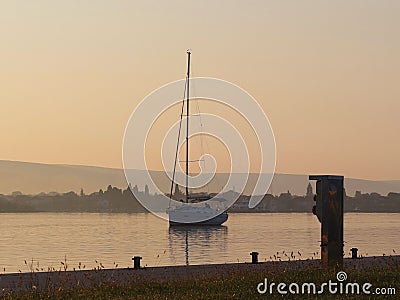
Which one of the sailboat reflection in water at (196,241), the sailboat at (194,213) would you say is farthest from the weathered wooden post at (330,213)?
the sailboat at (194,213)

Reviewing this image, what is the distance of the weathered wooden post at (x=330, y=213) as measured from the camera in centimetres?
2003

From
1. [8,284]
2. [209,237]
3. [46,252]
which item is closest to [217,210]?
[209,237]

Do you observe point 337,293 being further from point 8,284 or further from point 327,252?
point 8,284

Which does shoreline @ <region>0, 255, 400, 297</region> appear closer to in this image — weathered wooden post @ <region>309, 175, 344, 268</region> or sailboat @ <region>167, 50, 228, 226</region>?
weathered wooden post @ <region>309, 175, 344, 268</region>

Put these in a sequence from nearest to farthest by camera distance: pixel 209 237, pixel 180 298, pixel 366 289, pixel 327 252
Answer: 1. pixel 180 298
2. pixel 366 289
3. pixel 327 252
4. pixel 209 237

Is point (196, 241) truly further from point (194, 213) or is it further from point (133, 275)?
point (133, 275)

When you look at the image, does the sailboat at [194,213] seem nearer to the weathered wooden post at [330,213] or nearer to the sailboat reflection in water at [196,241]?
the sailboat reflection in water at [196,241]

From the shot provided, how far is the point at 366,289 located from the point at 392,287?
0.58 meters

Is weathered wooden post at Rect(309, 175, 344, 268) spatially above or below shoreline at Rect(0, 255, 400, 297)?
above

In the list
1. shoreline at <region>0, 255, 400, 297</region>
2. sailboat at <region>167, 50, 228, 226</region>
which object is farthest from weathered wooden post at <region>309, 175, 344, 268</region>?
sailboat at <region>167, 50, 228, 226</region>

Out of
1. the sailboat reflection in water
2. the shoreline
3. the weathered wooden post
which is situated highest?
the weathered wooden post

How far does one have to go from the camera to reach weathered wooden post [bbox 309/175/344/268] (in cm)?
2003

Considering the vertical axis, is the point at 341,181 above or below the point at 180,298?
above

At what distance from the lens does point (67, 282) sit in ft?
69.5
